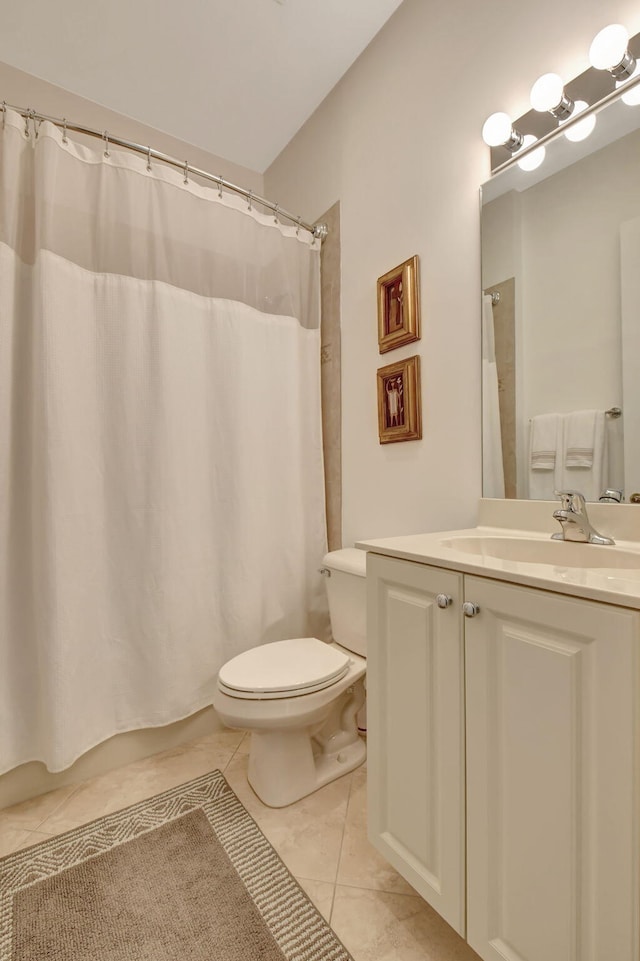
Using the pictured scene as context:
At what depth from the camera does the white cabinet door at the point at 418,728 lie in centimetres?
81

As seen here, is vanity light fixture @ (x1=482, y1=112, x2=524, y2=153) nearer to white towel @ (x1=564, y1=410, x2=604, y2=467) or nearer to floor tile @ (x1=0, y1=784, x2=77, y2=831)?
white towel @ (x1=564, y1=410, x2=604, y2=467)

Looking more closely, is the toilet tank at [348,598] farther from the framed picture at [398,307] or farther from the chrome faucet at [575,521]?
the framed picture at [398,307]

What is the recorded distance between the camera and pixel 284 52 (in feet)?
5.46

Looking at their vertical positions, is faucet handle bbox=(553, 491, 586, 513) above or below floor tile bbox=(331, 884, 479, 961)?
above

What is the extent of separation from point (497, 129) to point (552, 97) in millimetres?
151

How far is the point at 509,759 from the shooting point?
714 millimetres

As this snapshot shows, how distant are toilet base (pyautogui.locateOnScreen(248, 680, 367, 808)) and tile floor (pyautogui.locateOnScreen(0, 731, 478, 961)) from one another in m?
0.03

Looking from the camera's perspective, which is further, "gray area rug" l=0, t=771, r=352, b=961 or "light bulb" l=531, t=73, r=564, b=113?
"light bulb" l=531, t=73, r=564, b=113

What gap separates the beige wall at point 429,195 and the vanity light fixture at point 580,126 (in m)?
0.09

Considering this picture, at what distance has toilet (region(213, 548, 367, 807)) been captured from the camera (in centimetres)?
125

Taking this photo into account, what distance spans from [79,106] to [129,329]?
1125 mm

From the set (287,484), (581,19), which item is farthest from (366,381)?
(581,19)

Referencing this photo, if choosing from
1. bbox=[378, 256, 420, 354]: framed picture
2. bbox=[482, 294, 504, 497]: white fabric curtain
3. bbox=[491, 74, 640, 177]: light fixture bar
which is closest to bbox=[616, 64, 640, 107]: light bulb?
bbox=[491, 74, 640, 177]: light fixture bar

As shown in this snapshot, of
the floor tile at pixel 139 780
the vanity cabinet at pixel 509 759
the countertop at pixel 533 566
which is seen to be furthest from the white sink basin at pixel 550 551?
the floor tile at pixel 139 780
